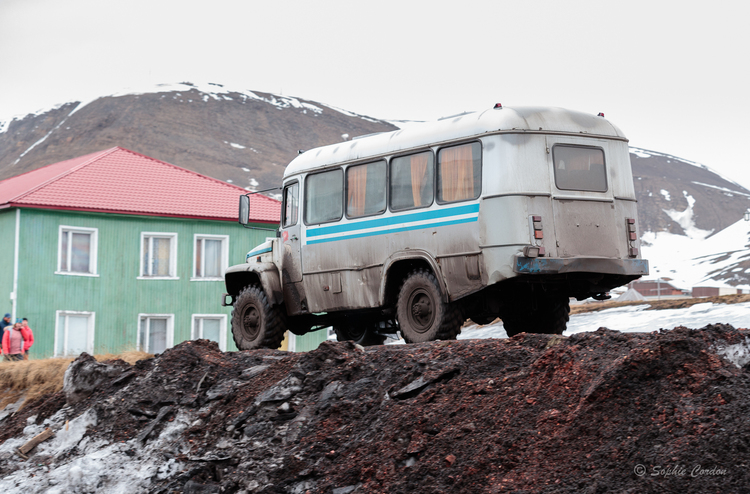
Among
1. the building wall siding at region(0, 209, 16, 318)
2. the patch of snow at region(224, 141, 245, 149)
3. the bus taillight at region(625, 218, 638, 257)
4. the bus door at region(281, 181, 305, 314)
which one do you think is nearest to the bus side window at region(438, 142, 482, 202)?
the bus taillight at region(625, 218, 638, 257)

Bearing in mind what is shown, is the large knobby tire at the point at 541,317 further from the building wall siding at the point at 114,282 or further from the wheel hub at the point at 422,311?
the building wall siding at the point at 114,282

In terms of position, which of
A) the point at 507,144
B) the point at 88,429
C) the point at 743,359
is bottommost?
the point at 88,429

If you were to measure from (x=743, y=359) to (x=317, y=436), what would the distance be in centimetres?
340

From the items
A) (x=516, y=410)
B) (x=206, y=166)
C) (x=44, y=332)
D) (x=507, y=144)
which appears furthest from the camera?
(x=206, y=166)

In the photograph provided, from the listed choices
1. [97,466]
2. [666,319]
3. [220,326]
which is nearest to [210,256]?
[220,326]

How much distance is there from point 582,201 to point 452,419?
4.46m

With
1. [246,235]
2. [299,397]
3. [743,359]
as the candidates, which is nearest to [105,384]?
[299,397]

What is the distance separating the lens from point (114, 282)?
28.5m

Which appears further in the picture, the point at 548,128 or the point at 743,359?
the point at 548,128

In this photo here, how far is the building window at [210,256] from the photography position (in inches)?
1176

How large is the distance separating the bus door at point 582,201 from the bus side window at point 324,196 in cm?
307

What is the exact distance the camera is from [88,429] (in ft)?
31.7

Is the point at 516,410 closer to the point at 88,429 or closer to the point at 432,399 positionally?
the point at 432,399

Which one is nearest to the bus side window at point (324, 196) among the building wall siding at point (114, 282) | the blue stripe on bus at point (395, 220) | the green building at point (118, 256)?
the blue stripe on bus at point (395, 220)
